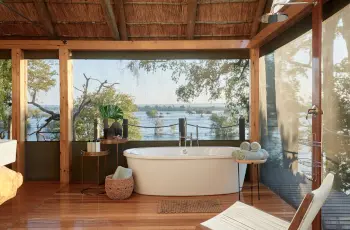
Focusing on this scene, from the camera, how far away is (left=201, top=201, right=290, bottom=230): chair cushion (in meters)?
1.90

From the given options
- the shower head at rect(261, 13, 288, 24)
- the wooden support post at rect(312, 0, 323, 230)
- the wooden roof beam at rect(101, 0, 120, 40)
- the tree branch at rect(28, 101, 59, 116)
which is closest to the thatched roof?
the wooden roof beam at rect(101, 0, 120, 40)

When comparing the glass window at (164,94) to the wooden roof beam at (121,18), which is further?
the glass window at (164,94)

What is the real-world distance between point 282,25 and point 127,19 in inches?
91.6

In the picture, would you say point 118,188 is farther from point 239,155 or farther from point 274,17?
point 274,17

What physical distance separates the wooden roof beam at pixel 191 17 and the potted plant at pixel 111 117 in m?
1.63

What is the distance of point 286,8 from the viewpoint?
3.34m

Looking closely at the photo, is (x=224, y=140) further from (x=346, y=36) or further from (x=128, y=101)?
(x=346, y=36)

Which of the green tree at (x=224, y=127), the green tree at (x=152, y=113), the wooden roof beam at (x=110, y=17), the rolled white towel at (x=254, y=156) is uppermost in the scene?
the wooden roof beam at (x=110, y=17)

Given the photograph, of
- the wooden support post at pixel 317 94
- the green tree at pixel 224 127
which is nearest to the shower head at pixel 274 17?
the wooden support post at pixel 317 94

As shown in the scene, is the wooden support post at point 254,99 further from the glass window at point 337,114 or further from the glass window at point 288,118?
the glass window at point 337,114

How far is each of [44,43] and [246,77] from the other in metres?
3.35

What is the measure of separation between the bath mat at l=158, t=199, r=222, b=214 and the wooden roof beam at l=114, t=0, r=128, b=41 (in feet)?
8.68

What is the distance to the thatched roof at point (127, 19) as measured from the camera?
179 inches

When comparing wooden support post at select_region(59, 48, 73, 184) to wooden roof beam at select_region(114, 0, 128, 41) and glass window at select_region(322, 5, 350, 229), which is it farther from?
glass window at select_region(322, 5, 350, 229)
